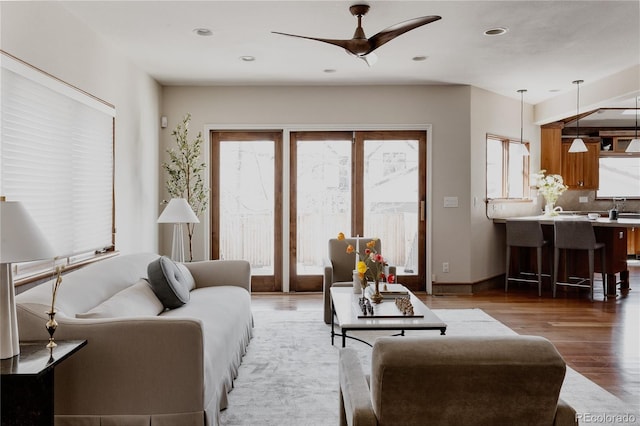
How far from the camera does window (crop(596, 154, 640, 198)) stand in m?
9.18

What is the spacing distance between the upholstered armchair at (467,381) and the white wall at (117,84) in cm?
288

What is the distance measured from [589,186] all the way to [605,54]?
4.09 metres

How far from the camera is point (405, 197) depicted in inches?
243

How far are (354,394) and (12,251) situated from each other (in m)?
1.33

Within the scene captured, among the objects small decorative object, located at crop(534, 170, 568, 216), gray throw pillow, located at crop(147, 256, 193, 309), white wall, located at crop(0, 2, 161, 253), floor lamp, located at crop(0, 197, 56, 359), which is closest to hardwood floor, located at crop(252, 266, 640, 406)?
small decorative object, located at crop(534, 170, 568, 216)

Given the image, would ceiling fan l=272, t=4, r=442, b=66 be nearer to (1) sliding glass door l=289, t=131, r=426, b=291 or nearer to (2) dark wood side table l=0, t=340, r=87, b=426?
(2) dark wood side table l=0, t=340, r=87, b=426

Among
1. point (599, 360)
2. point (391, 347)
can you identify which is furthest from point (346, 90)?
point (391, 347)

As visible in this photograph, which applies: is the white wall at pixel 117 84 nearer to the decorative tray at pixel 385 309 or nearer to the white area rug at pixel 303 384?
the white area rug at pixel 303 384

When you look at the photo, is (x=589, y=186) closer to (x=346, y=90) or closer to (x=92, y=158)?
(x=346, y=90)

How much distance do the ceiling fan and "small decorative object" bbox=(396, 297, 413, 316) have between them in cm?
180

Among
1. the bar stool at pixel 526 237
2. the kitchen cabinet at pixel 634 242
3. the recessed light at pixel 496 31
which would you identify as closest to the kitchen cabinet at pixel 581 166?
the kitchen cabinet at pixel 634 242

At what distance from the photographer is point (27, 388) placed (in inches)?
71.2

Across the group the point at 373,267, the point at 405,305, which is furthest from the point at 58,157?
the point at 405,305

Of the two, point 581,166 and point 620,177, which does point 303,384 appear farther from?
point 620,177
